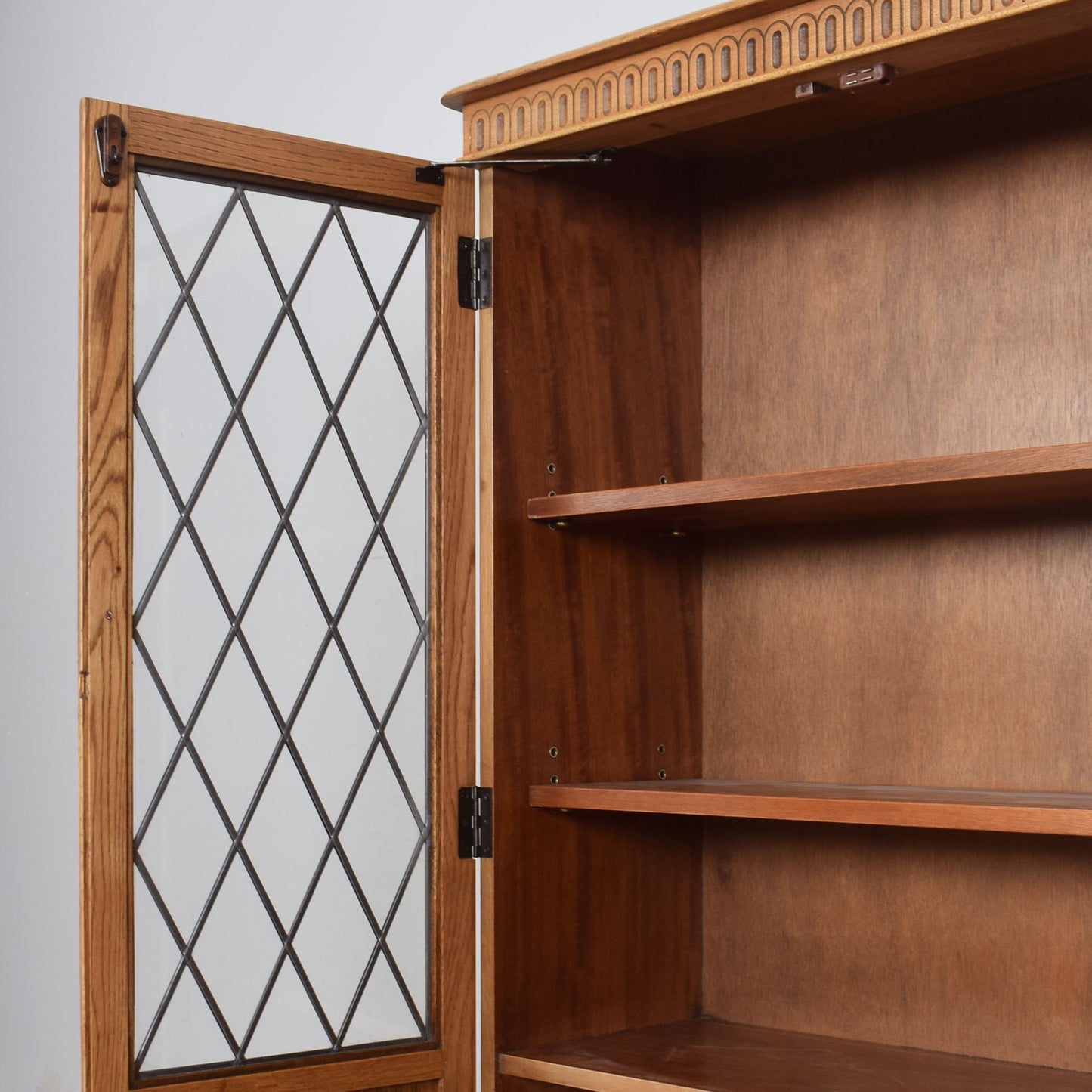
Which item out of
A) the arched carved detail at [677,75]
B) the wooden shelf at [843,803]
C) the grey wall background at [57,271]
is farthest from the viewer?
the grey wall background at [57,271]

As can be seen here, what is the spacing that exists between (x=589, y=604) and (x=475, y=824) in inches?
13.9

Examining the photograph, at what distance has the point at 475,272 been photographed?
78.3 inches

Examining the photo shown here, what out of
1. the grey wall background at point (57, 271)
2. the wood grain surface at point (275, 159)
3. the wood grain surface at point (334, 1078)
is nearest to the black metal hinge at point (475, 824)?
the wood grain surface at point (334, 1078)

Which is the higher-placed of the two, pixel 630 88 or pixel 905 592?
pixel 630 88

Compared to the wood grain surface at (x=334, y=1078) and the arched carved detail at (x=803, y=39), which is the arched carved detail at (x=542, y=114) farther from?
the wood grain surface at (x=334, y=1078)

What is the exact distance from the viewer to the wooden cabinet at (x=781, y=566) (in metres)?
1.86

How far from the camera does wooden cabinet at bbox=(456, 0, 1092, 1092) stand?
186cm

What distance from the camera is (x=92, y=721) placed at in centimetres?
167

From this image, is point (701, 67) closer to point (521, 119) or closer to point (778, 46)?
point (778, 46)

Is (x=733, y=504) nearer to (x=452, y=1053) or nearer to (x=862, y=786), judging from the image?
(x=862, y=786)

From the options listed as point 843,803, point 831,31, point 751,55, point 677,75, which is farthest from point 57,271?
point 843,803

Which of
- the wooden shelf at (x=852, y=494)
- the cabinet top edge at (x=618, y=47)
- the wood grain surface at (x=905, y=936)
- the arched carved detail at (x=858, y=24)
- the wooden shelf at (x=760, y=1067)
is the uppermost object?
the cabinet top edge at (x=618, y=47)

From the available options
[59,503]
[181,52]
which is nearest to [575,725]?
[59,503]

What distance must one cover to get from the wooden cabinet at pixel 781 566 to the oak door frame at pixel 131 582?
0.05m
